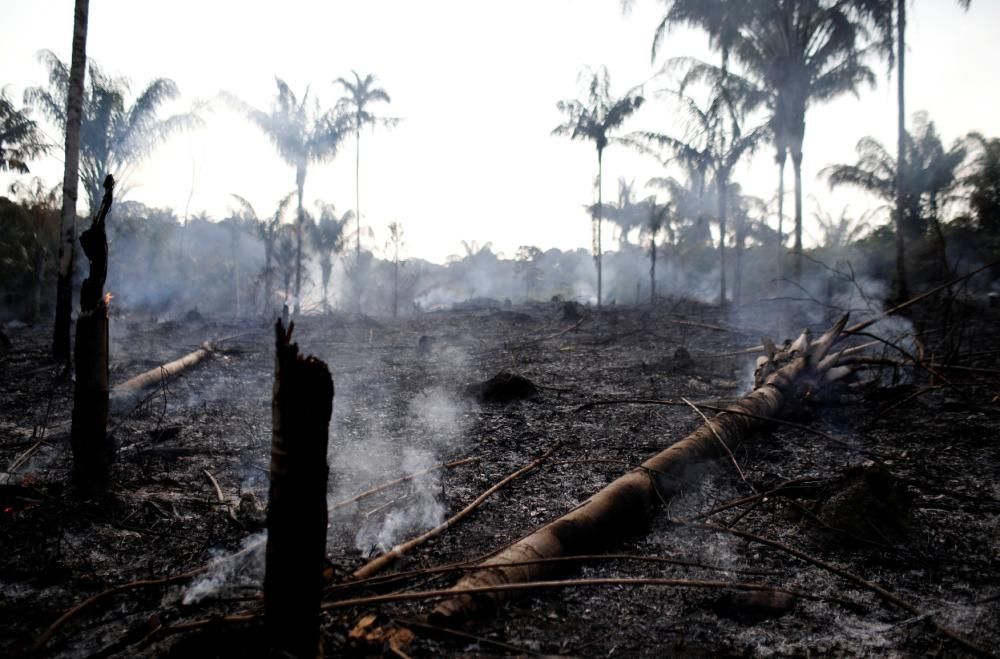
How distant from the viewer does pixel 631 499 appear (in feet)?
11.4

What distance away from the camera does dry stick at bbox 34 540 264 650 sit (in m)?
2.00

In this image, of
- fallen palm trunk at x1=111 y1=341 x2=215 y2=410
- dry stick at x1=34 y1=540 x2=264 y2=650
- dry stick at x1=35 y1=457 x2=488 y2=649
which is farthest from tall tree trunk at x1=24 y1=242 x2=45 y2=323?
dry stick at x1=34 y1=540 x2=264 y2=650

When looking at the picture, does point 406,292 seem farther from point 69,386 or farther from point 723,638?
point 723,638

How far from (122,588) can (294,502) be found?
1112mm

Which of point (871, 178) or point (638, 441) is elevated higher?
point (871, 178)

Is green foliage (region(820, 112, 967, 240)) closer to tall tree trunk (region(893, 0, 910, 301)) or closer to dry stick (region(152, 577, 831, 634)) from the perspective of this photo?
tall tree trunk (region(893, 0, 910, 301))

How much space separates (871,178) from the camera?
77.7ft

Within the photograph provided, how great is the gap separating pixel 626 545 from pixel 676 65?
1860cm

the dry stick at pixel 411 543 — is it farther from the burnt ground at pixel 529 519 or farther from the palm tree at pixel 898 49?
the palm tree at pixel 898 49

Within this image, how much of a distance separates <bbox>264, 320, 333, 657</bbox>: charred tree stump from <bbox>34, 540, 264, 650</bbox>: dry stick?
0.88 m

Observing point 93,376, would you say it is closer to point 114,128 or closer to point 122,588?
point 122,588

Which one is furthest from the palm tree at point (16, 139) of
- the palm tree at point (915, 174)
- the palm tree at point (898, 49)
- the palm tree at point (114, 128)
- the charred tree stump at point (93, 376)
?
the palm tree at point (915, 174)

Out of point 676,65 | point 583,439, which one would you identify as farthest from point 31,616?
point 676,65

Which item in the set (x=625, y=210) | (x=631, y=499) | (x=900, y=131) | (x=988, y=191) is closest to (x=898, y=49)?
(x=900, y=131)
